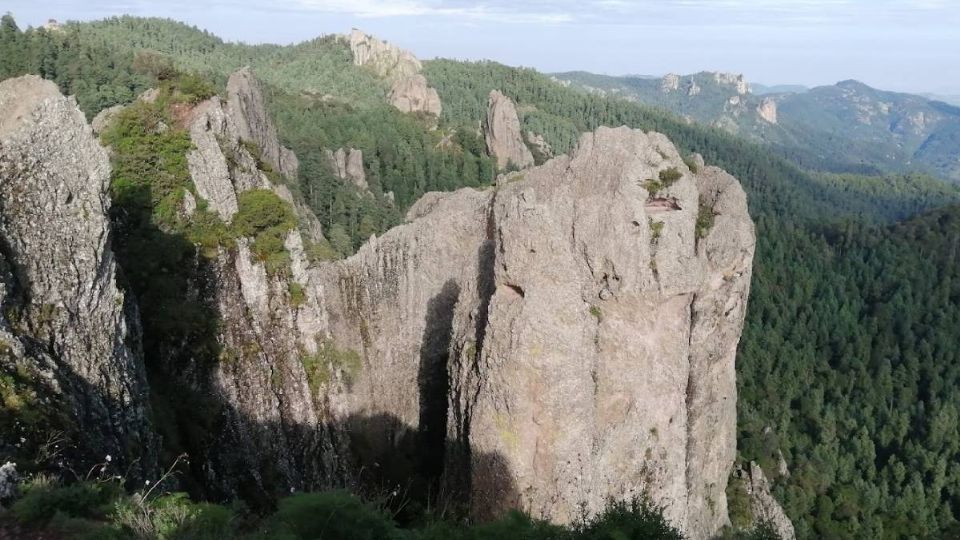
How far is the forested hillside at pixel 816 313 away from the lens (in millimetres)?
58344

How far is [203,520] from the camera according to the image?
9.34 metres

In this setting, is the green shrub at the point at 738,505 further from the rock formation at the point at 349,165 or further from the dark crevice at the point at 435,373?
the rock formation at the point at 349,165

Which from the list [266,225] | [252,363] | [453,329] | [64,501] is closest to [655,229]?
[453,329]

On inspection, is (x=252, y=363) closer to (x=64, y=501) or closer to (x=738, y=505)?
(x=64, y=501)

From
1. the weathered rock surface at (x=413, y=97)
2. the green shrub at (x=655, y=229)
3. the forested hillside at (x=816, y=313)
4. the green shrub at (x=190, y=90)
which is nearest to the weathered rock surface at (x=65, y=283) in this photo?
the green shrub at (x=190, y=90)

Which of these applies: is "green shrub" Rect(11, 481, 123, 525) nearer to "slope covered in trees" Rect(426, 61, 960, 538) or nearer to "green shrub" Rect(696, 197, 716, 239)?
"green shrub" Rect(696, 197, 716, 239)

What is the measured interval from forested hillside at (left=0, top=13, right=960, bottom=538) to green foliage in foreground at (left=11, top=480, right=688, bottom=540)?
36.3m

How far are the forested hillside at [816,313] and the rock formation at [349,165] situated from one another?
7.73ft

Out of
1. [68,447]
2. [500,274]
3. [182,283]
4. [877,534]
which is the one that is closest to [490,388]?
[500,274]

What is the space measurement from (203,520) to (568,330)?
10885 mm

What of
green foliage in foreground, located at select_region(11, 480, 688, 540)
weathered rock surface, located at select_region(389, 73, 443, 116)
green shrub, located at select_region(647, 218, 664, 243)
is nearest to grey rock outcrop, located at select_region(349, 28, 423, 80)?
weathered rock surface, located at select_region(389, 73, 443, 116)

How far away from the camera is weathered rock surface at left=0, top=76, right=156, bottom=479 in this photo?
36.7 ft

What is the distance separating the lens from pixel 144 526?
865cm

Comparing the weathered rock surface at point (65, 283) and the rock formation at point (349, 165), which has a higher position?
the weathered rock surface at point (65, 283)
